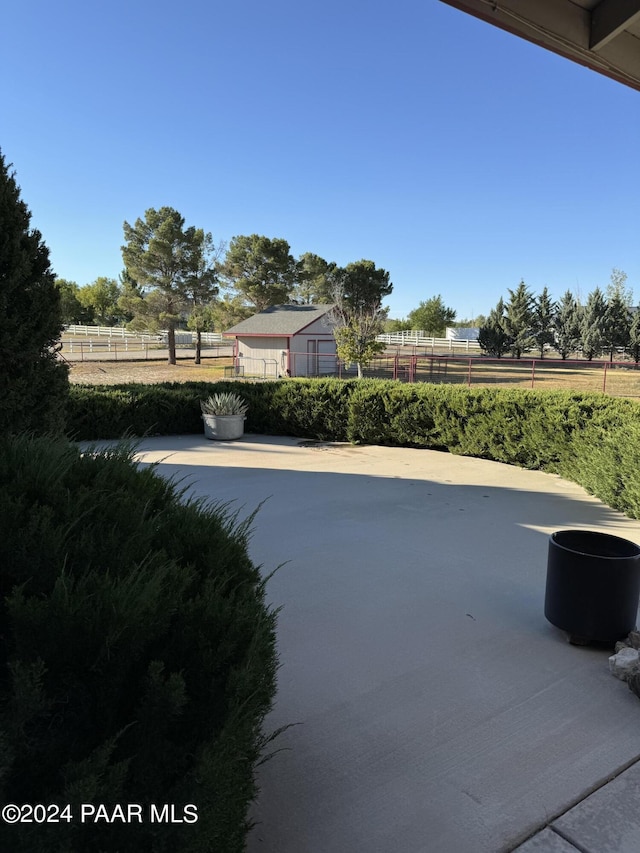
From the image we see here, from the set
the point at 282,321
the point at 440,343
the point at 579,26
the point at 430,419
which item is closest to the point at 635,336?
the point at 440,343

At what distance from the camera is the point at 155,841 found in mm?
1194

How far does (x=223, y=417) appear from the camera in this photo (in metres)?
10.6

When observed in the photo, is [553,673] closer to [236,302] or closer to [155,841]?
[155,841]

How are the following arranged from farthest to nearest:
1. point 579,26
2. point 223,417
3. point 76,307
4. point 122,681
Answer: point 76,307
point 223,417
point 579,26
point 122,681

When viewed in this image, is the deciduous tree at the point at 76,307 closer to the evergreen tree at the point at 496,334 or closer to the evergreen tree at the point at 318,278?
the evergreen tree at the point at 318,278

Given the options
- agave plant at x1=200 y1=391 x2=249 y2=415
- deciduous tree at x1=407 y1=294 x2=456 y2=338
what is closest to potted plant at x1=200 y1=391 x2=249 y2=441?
agave plant at x1=200 y1=391 x2=249 y2=415

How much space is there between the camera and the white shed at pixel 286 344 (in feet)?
101

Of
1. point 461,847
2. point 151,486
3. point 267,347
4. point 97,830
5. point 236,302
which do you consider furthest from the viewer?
point 236,302

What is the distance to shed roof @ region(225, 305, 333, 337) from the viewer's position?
32.1 meters

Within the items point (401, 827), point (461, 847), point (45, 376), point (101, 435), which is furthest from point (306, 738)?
point (101, 435)

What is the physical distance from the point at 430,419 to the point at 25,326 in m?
7.24

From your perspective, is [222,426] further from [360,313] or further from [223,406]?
[360,313]

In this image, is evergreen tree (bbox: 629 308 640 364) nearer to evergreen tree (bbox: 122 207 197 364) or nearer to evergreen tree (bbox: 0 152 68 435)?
evergreen tree (bbox: 122 207 197 364)

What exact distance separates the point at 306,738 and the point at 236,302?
43084 mm
